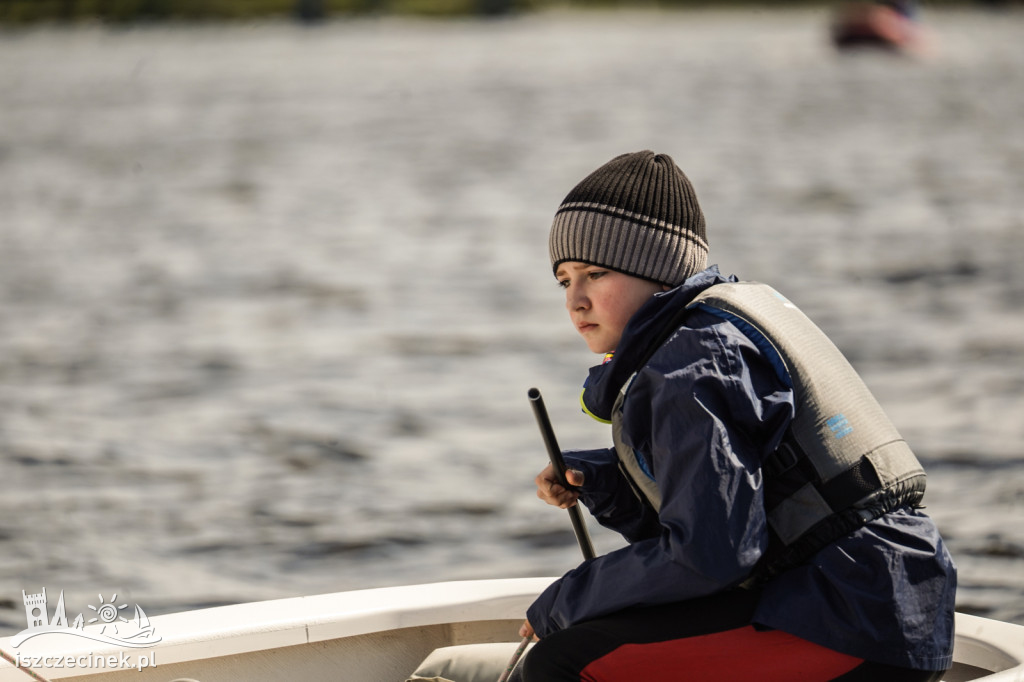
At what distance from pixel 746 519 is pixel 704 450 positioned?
13cm

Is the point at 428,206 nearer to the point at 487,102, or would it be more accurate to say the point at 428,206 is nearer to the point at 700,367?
the point at 487,102

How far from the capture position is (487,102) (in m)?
35.4

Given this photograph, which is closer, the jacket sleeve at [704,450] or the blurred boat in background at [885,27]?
the jacket sleeve at [704,450]

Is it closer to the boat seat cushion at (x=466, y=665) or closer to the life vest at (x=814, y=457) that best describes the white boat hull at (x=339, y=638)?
the boat seat cushion at (x=466, y=665)

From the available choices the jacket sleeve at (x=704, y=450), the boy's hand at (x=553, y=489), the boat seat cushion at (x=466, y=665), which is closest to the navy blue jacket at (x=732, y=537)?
the jacket sleeve at (x=704, y=450)

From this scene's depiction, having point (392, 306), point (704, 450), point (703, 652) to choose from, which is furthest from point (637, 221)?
point (392, 306)

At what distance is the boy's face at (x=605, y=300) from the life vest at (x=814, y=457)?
20 cm

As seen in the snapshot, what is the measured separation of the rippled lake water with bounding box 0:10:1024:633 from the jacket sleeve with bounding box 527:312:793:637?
398cm

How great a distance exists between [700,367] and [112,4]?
6349cm

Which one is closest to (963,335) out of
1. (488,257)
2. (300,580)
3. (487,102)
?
(488,257)

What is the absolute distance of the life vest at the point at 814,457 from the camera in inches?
80.6

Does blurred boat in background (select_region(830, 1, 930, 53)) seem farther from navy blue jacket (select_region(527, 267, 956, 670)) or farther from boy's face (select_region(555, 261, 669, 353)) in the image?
navy blue jacket (select_region(527, 267, 956, 670))

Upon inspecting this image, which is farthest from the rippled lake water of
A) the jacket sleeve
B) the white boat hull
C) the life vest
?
the jacket sleeve

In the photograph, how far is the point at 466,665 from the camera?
278 centimetres
